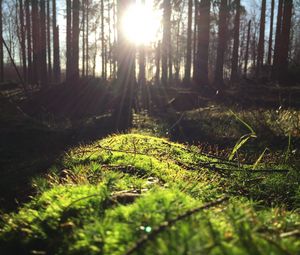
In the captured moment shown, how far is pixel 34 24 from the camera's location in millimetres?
22703

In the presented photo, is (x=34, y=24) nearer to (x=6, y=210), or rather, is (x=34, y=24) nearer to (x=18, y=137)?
(x=18, y=137)

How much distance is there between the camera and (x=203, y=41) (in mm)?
16938

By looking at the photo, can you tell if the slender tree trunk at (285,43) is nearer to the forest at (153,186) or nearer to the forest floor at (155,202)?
the forest at (153,186)

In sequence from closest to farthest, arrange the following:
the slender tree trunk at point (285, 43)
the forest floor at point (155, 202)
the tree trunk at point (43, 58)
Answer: the forest floor at point (155, 202), the slender tree trunk at point (285, 43), the tree trunk at point (43, 58)

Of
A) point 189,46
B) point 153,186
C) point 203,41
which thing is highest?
point 189,46

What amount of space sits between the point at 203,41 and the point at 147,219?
53.1 ft

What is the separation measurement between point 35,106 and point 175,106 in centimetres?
594

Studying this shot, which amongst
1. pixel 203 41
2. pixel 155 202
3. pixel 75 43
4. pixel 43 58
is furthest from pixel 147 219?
pixel 43 58

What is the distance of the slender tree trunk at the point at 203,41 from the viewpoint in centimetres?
1683

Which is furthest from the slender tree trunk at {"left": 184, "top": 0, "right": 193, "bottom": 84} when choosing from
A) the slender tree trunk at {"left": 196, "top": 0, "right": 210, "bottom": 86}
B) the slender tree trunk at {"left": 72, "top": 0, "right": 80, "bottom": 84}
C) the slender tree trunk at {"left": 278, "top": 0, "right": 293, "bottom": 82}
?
the slender tree trunk at {"left": 278, "top": 0, "right": 293, "bottom": 82}

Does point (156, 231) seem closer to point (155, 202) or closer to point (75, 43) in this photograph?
point (155, 202)

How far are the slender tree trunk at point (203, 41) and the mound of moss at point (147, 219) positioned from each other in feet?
46.0

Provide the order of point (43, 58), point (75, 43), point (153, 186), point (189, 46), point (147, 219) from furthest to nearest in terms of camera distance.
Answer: point (189, 46)
point (43, 58)
point (75, 43)
point (153, 186)
point (147, 219)

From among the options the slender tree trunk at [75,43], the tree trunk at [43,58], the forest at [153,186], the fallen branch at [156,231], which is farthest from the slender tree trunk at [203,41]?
the fallen branch at [156,231]
